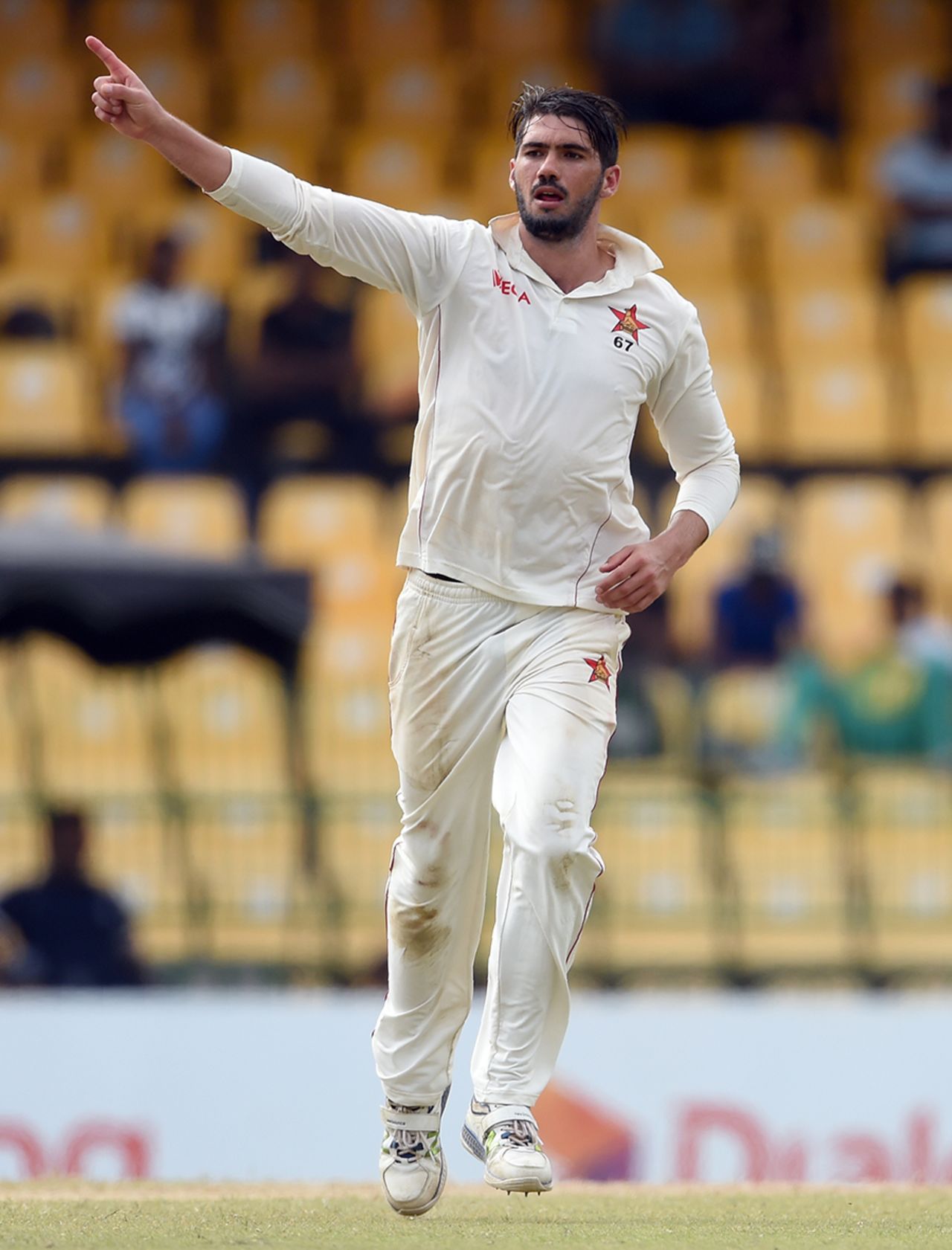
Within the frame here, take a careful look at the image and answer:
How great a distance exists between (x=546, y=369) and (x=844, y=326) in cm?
858

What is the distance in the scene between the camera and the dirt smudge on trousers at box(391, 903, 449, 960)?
4664 mm

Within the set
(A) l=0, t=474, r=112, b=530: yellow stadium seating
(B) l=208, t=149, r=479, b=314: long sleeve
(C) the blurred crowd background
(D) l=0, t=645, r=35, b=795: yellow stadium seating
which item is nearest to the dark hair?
(B) l=208, t=149, r=479, b=314: long sleeve

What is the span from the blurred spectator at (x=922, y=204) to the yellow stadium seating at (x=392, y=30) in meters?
3.25

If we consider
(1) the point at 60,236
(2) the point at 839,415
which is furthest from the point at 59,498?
(2) the point at 839,415

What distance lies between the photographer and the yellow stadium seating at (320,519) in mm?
11383

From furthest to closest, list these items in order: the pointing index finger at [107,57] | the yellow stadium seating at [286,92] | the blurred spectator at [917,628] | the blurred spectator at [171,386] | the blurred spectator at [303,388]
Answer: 1. the yellow stadium seating at [286,92]
2. the blurred spectator at [303,388]
3. the blurred spectator at [171,386]
4. the blurred spectator at [917,628]
5. the pointing index finger at [107,57]

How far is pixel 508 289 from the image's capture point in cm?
457

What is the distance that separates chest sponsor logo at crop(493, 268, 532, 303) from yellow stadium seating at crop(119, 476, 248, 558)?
6.81 metres

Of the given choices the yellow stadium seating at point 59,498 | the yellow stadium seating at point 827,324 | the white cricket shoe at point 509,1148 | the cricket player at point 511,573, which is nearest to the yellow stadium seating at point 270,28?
the yellow stadium seating at point 827,324

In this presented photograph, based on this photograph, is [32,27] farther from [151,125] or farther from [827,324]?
[151,125]

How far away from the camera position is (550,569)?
4.57 meters

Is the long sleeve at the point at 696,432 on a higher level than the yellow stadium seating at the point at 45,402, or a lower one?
lower

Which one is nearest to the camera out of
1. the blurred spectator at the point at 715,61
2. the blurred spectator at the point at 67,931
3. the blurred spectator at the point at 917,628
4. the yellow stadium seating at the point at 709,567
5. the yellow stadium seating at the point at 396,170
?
the blurred spectator at the point at 67,931

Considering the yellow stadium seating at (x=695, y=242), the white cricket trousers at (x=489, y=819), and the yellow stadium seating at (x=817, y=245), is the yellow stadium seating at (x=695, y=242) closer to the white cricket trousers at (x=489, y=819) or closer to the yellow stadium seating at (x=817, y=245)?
the yellow stadium seating at (x=817, y=245)
